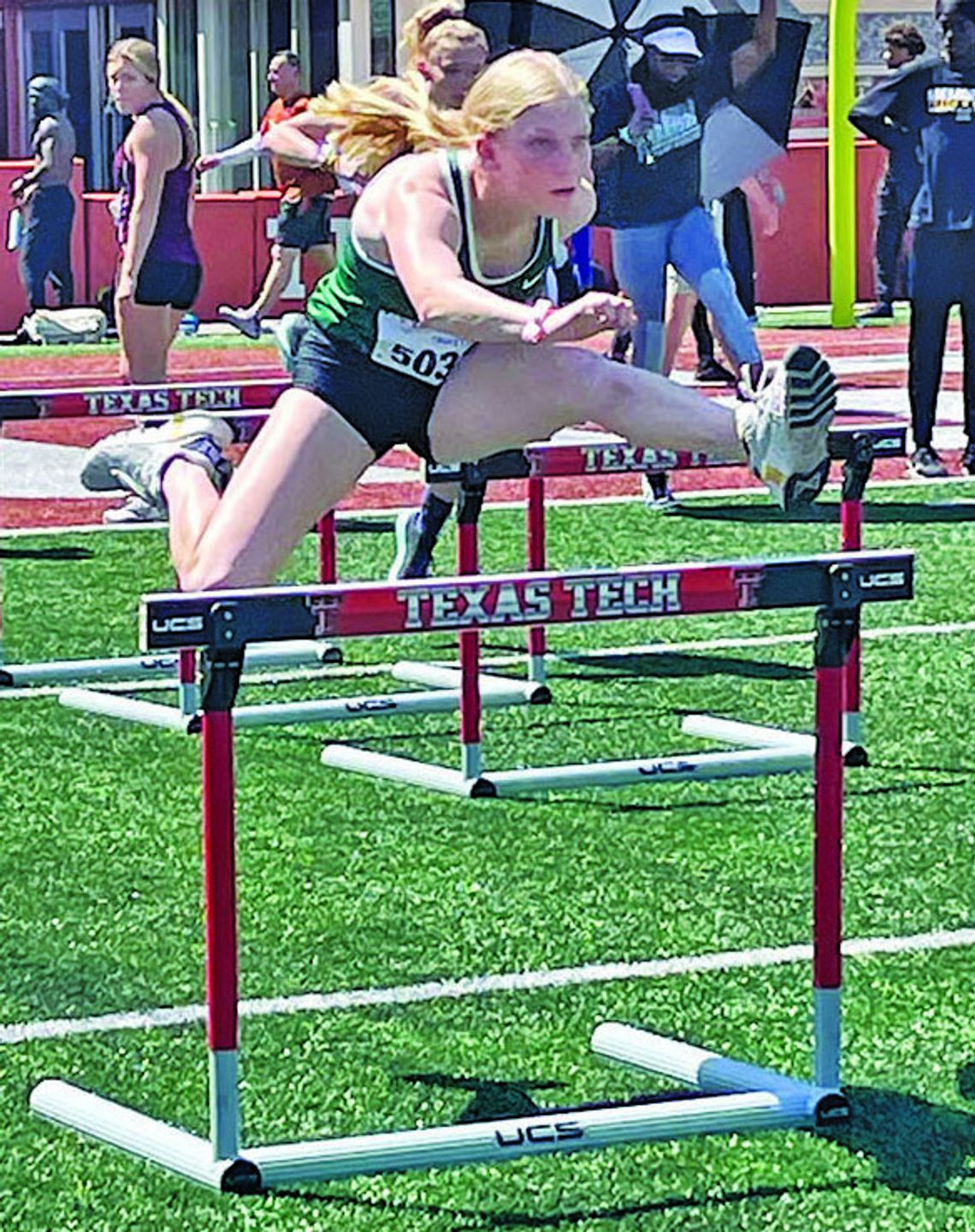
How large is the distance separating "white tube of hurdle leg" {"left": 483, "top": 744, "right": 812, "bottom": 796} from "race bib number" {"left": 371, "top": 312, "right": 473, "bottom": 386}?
5.22 feet

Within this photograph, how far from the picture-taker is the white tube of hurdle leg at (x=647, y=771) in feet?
23.7

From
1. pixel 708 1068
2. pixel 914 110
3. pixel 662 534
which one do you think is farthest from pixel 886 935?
pixel 914 110

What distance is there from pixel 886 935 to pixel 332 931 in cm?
121

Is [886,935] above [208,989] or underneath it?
underneath

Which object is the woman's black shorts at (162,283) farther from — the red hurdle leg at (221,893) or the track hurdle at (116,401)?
the red hurdle leg at (221,893)

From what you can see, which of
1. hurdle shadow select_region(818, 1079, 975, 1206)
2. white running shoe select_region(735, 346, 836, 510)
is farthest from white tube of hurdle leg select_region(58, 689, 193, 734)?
hurdle shadow select_region(818, 1079, 975, 1206)

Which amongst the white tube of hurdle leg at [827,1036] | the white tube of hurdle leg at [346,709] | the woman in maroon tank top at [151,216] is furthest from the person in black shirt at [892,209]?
the white tube of hurdle leg at [827,1036]

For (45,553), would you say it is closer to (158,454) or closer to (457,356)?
(158,454)

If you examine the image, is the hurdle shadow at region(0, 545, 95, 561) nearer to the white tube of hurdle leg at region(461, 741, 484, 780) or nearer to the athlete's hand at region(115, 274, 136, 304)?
the athlete's hand at region(115, 274, 136, 304)

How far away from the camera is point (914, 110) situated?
45.2ft

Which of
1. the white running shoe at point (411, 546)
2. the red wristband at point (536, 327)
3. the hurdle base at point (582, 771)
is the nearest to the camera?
the red wristband at point (536, 327)

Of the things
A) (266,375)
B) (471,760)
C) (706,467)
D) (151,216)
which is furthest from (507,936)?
(266,375)

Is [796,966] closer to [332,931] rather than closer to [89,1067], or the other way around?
[332,931]

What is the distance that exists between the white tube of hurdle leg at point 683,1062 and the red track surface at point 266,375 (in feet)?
22.7
